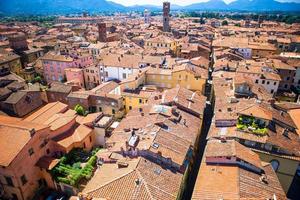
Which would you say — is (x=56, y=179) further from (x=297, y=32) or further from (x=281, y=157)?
(x=297, y=32)

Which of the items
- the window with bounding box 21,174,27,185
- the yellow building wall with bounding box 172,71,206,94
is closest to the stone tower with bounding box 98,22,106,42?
the yellow building wall with bounding box 172,71,206,94

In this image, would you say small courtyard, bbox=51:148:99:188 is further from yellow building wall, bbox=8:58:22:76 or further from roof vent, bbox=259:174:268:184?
yellow building wall, bbox=8:58:22:76

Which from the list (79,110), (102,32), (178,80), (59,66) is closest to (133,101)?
(79,110)

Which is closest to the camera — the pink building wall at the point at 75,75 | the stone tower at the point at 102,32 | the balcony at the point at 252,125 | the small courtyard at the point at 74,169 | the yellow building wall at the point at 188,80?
the small courtyard at the point at 74,169

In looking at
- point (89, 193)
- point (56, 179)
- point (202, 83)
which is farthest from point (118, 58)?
point (89, 193)

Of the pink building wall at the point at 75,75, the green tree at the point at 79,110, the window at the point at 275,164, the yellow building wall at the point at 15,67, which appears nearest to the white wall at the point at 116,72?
the pink building wall at the point at 75,75

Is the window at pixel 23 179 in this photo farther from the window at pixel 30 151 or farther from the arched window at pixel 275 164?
the arched window at pixel 275 164

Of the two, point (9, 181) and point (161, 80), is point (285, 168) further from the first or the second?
point (9, 181)

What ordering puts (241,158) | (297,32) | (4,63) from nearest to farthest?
(241,158) → (4,63) → (297,32)
